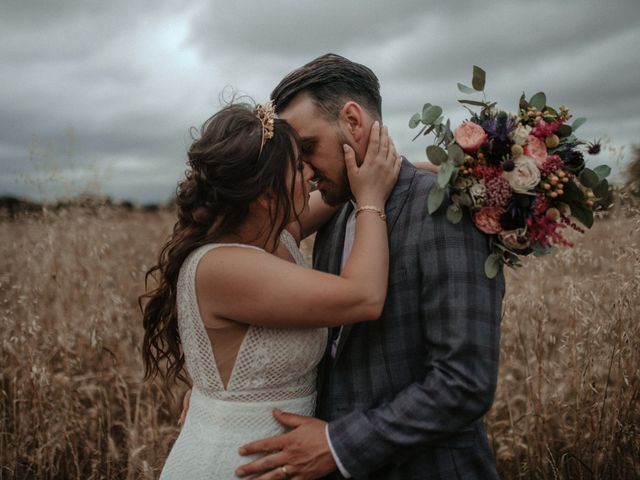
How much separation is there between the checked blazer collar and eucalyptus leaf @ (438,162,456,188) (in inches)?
12.5

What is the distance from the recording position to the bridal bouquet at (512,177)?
1835mm

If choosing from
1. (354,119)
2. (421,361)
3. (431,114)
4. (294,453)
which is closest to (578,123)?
(431,114)

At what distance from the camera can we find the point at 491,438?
3.37 meters

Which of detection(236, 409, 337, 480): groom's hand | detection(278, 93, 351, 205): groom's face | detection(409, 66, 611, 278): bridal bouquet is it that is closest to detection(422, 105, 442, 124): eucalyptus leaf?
detection(409, 66, 611, 278): bridal bouquet

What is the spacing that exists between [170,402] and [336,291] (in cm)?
249

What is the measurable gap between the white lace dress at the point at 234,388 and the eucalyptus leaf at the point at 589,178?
3.96 feet

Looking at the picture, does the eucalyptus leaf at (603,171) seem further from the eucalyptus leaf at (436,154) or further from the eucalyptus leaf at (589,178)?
the eucalyptus leaf at (436,154)

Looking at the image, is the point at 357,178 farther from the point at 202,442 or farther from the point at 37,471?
the point at 37,471

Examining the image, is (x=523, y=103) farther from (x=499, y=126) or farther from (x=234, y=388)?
(x=234, y=388)

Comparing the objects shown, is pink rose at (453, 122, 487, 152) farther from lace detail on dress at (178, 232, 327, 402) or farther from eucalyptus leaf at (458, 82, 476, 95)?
lace detail on dress at (178, 232, 327, 402)

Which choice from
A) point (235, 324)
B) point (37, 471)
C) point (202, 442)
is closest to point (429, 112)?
point (235, 324)

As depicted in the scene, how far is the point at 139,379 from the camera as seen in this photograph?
4020 mm

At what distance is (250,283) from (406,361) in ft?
2.19

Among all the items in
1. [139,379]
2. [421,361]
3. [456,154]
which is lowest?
[139,379]
